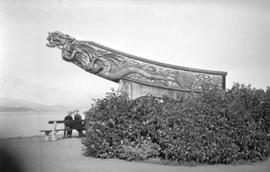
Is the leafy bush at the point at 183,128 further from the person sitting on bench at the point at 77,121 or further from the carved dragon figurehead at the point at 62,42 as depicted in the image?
the carved dragon figurehead at the point at 62,42

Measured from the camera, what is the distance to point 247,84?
10039mm

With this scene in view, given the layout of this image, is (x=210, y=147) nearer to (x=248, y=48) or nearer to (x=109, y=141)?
(x=109, y=141)

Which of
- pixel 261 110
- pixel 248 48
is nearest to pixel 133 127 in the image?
pixel 261 110

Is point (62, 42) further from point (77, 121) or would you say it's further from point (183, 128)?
point (183, 128)

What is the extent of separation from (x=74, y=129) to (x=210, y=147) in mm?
3453

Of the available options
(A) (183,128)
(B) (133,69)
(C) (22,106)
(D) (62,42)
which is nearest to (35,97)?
(C) (22,106)

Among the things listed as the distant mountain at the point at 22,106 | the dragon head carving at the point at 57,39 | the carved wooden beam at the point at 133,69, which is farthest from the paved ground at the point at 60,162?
the dragon head carving at the point at 57,39

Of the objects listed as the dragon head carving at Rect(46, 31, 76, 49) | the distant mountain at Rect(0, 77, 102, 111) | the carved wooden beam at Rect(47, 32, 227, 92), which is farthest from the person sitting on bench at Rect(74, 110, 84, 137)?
the dragon head carving at Rect(46, 31, 76, 49)

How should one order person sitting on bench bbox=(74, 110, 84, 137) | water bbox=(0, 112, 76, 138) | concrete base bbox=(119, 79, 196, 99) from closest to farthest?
water bbox=(0, 112, 76, 138) → person sitting on bench bbox=(74, 110, 84, 137) → concrete base bbox=(119, 79, 196, 99)

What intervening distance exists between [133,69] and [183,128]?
2.21 metres

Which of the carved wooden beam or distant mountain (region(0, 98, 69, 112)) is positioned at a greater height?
the carved wooden beam

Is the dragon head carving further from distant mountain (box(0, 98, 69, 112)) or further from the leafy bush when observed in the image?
the leafy bush

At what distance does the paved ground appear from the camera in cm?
795

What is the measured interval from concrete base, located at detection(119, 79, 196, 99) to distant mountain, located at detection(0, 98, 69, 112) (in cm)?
158
